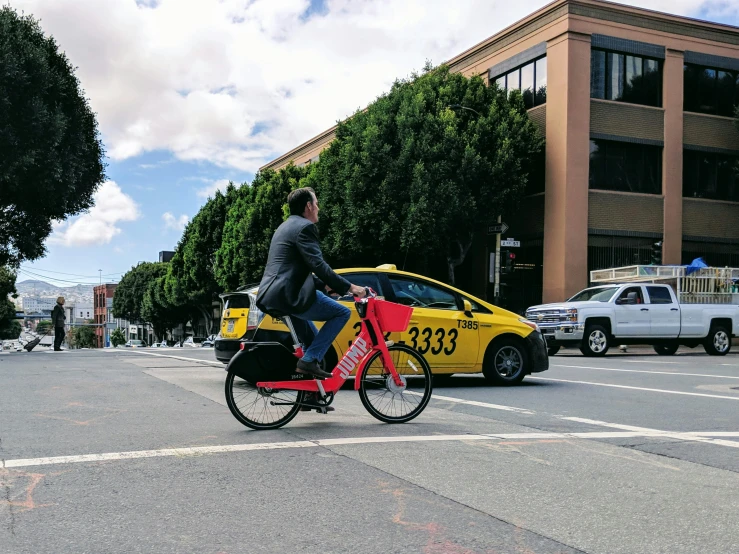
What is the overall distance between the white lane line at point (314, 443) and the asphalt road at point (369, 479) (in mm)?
19

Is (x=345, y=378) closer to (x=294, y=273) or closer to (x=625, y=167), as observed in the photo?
(x=294, y=273)

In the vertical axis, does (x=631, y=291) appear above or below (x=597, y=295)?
above

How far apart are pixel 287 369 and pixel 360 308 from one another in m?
0.80

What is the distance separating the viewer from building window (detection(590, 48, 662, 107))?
100ft

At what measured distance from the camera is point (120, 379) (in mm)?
11609

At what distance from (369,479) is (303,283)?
6.99 feet

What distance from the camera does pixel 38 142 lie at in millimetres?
26859

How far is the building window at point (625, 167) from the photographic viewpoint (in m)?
30.6

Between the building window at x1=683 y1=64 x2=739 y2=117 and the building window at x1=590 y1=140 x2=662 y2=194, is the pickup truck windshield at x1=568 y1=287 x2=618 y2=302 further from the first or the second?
the building window at x1=683 y1=64 x2=739 y2=117

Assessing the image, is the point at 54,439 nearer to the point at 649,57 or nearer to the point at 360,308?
the point at 360,308

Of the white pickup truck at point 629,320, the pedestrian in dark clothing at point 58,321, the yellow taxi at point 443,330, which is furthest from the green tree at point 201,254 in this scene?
the yellow taxi at point 443,330

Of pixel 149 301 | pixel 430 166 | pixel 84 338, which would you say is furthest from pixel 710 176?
pixel 84 338

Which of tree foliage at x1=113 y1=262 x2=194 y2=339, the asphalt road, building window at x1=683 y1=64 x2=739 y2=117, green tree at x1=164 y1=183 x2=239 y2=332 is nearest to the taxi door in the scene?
the asphalt road

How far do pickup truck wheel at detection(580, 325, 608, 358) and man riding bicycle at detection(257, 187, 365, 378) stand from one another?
1537 centimetres
